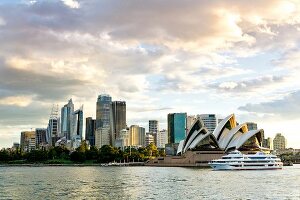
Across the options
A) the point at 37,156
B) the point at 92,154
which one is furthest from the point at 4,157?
the point at 92,154

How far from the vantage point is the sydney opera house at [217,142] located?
130 meters

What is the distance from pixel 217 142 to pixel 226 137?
9.71 feet

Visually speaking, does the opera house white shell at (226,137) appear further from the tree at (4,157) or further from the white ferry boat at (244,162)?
the tree at (4,157)

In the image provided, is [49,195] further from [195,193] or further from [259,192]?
[259,192]

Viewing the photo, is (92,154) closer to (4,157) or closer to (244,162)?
(4,157)

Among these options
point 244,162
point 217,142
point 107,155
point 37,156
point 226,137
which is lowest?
point 244,162

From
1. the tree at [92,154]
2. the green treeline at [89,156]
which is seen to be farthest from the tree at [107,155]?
the tree at [92,154]

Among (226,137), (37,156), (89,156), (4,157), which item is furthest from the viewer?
(4,157)

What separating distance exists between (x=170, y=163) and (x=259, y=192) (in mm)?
93598

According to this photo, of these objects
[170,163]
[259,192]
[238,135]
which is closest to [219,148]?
[238,135]

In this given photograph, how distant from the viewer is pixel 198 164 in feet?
429

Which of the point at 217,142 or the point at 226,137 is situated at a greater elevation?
the point at 226,137

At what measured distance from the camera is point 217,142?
13450 centimetres

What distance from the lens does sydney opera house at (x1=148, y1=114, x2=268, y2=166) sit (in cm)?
13000
